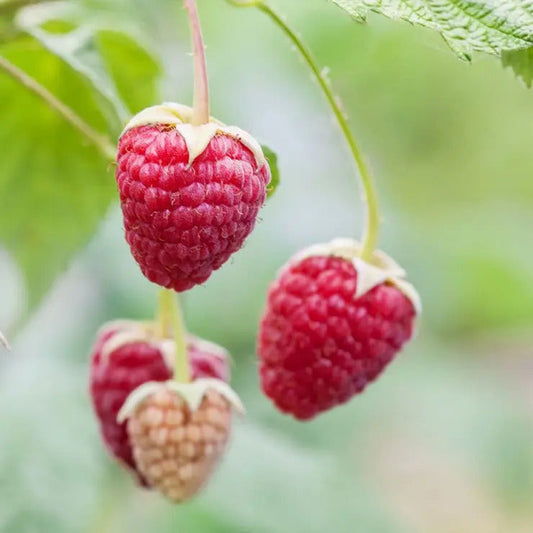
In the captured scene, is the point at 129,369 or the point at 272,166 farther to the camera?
the point at 129,369

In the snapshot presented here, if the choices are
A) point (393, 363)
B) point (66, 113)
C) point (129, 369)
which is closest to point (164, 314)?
point (129, 369)

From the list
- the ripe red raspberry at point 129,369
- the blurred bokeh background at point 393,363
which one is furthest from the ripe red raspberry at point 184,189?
the blurred bokeh background at point 393,363

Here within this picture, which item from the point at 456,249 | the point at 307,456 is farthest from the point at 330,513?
the point at 456,249

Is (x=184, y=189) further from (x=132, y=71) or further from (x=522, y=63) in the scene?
(x=132, y=71)

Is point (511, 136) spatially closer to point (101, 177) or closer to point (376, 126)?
point (376, 126)

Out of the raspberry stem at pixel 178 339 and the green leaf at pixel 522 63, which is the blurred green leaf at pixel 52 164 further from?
the green leaf at pixel 522 63

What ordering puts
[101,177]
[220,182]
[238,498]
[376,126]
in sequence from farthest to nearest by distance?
[376,126] < [238,498] < [101,177] < [220,182]
